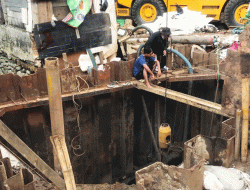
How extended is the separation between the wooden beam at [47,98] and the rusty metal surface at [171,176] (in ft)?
11.0

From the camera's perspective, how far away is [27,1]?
913 centimetres

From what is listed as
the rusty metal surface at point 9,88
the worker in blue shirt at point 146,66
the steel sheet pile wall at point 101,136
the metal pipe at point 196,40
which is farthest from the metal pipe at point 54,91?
the metal pipe at point 196,40

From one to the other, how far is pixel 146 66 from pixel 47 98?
2.81 m

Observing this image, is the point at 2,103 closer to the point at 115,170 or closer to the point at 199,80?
the point at 115,170

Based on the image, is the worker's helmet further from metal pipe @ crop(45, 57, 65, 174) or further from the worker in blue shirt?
metal pipe @ crop(45, 57, 65, 174)

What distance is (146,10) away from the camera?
17.5m

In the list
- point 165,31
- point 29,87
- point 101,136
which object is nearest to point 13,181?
point 29,87

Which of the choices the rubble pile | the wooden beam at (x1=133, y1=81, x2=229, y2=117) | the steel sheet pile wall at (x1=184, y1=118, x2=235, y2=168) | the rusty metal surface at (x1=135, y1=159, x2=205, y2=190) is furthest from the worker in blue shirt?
the rubble pile

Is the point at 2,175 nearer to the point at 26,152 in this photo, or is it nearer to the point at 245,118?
the point at 26,152

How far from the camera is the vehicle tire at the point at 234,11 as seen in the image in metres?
15.5

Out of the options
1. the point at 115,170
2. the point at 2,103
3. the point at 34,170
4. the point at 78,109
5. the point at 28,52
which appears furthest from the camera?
the point at 28,52

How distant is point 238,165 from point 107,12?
746 centimetres

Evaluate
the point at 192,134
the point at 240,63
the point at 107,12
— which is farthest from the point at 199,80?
the point at 107,12

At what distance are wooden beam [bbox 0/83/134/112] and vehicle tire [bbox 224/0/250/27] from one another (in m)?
10.1
